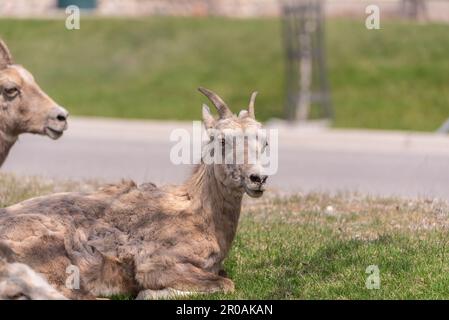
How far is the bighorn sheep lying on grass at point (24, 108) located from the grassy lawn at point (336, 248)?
1.83 m

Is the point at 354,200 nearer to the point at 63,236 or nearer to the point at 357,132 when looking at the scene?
the point at 63,236

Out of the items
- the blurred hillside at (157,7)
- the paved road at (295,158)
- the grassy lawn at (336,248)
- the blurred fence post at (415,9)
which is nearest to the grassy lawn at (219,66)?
the paved road at (295,158)

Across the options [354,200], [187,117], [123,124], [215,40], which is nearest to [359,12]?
[215,40]

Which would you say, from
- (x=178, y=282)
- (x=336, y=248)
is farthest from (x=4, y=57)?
(x=336, y=248)

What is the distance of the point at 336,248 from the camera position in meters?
9.46

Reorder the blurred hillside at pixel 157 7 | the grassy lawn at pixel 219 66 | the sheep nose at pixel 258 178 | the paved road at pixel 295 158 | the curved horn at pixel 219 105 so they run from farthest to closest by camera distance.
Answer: the blurred hillside at pixel 157 7 → the grassy lawn at pixel 219 66 → the paved road at pixel 295 158 → the curved horn at pixel 219 105 → the sheep nose at pixel 258 178

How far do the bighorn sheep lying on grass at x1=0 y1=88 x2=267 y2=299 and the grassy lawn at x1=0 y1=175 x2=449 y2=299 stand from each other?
352 mm

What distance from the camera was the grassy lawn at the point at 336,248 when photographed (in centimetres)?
829

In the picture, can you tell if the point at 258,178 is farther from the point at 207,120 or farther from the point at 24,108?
the point at 24,108

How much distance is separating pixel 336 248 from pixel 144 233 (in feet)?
6.67

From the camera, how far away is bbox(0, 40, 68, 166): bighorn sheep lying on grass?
9008 mm

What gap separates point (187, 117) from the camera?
24.1 metres

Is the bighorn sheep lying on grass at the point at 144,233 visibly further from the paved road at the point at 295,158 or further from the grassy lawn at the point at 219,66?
the grassy lawn at the point at 219,66

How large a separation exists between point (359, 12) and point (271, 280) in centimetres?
2581
